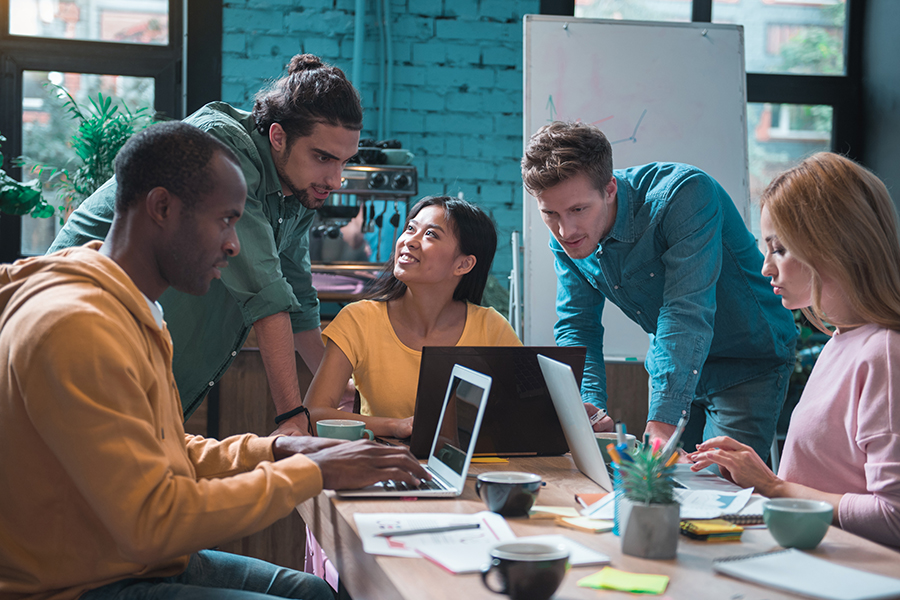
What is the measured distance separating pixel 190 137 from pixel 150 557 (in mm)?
551

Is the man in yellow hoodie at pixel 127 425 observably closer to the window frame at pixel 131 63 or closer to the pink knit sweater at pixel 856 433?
the pink knit sweater at pixel 856 433

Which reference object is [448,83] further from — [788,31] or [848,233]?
Result: [848,233]

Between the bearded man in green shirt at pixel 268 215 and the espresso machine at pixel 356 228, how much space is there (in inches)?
41.8

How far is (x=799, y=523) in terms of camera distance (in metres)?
0.95

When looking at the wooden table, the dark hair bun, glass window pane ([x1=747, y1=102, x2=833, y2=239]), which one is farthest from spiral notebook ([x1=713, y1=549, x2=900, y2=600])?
glass window pane ([x1=747, y1=102, x2=833, y2=239])

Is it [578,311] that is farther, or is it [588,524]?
[578,311]

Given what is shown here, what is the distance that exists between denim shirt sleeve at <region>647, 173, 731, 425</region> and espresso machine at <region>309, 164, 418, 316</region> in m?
1.55

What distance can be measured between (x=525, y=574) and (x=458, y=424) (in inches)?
19.4

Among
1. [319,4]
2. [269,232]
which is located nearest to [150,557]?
[269,232]

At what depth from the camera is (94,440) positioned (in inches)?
34.3

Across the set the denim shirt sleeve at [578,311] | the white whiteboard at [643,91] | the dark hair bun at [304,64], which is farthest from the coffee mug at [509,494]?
the white whiteboard at [643,91]

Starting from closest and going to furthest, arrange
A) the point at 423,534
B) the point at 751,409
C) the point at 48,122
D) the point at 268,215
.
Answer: the point at 423,534
the point at 751,409
the point at 268,215
the point at 48,122

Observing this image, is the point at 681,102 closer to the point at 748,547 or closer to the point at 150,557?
the point at 748,547

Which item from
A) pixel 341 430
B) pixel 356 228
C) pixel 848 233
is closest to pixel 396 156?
pixel 356 228
